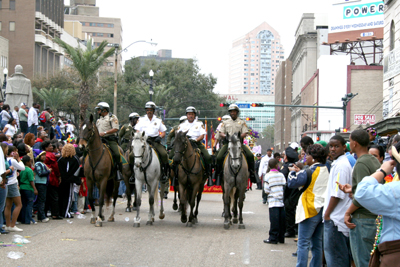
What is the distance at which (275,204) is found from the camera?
11234mm

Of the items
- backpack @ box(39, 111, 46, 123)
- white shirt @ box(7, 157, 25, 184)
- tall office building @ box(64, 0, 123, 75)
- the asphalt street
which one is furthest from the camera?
tall office building @ box(64, 0, 123, 75)

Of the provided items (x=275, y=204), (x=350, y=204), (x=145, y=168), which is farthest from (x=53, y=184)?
(x=350, y=204)

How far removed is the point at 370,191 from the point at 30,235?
346 inches

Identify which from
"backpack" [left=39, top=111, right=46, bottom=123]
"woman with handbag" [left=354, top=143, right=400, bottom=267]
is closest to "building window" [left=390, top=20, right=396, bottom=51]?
"backpack" [left=39, top=111, right=46, bottom=123]

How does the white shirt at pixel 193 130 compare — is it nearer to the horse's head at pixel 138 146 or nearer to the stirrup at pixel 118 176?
the horse's head at pixel 138 146

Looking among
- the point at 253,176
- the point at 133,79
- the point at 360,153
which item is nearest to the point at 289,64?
the point at 133,79

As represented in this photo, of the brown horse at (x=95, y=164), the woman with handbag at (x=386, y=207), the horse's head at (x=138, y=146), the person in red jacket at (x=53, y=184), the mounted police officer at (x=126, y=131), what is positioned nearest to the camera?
the woman with handbag at (x=386, y=207)

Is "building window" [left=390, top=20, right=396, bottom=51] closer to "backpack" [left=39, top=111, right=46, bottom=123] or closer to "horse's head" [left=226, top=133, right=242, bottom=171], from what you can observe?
"backpack" [left=39, top=111, right=46, bottom=123]

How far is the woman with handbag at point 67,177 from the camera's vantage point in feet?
48.0

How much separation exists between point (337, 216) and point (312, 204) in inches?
43.8

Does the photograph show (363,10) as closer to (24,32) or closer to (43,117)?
(24,32)

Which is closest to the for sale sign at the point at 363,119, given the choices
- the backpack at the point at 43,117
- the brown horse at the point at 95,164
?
the backpack at the point at 43,117

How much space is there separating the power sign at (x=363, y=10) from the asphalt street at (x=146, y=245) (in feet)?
160

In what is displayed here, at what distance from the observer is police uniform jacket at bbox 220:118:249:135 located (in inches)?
565
